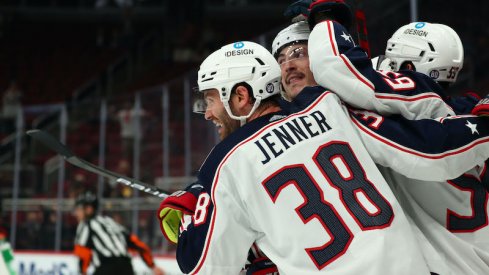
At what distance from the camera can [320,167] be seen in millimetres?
1806

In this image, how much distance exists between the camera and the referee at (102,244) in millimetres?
5816

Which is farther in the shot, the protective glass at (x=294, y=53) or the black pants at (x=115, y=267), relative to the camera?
the black pants at (x=115, y=267)

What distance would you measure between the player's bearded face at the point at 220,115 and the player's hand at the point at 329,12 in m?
0.35

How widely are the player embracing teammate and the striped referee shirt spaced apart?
12.7ft

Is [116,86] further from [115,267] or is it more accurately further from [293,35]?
[293,35]

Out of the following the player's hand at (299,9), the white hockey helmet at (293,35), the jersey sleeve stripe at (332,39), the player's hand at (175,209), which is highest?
the player's hand at (299,9)

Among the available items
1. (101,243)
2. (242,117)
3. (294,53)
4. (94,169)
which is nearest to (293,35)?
(294,53)

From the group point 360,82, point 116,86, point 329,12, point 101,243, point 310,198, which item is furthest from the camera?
point 116,86

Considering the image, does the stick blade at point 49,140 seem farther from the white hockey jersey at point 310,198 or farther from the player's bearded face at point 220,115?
the white hockey jersey at point 310,198

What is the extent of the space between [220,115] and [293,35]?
1.65 feet

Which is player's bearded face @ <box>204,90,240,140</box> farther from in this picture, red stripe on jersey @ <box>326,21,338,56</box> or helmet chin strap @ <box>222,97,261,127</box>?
red stripe on jersey @ <box>326,21,338,56</box>

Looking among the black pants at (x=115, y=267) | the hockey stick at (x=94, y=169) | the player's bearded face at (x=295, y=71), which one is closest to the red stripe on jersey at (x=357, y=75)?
the player's bearded face at (x=295, y=71)

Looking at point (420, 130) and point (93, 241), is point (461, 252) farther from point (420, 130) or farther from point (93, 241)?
point (93, 241)

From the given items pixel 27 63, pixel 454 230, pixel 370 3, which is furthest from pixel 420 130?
pixel 27 63
